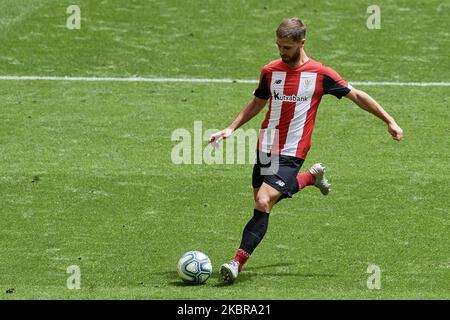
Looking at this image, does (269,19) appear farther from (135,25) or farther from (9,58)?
(9,58)

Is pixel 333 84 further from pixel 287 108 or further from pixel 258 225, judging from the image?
pixel 258 225

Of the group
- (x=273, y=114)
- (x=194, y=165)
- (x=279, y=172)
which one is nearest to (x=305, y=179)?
(x=279, y=172)

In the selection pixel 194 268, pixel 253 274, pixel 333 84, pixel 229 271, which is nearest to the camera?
pixel 229 271

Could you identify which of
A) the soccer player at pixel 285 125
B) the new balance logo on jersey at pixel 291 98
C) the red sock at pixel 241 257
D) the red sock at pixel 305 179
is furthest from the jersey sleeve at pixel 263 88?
the red sock at pixel 241 257

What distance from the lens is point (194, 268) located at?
1160cm

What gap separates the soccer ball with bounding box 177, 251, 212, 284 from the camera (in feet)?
38.1

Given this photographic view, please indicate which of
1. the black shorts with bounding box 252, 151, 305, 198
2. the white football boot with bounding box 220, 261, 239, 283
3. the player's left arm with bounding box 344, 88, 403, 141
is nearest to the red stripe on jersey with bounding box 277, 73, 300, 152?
the black shorts with bounding box 252, 151, 305, 198

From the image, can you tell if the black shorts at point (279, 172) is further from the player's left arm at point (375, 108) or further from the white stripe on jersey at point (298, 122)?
the player's left arm at point (375, 108)

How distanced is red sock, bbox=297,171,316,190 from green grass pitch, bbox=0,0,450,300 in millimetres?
757

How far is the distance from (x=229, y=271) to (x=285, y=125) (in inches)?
64.4

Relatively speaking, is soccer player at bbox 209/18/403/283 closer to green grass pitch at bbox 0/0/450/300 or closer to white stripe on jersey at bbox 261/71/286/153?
white stripe on jersey at bbox 261/71/286/153

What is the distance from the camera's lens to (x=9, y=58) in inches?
804

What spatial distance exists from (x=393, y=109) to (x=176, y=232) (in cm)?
603
